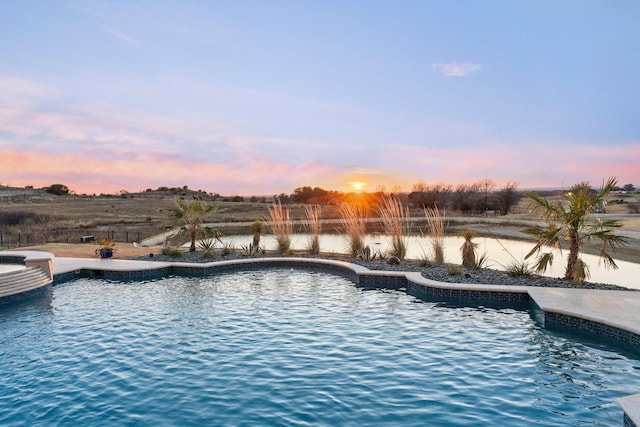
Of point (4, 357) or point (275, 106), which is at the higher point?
point (275, 106)

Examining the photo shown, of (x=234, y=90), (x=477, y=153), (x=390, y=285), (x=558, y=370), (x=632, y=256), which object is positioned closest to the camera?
(x=558, y=370)

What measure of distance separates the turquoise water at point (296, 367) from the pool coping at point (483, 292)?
1.20 feet

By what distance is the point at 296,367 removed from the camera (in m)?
4.48

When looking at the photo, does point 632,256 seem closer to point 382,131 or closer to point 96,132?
point 382,131

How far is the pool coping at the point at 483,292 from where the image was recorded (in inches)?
210

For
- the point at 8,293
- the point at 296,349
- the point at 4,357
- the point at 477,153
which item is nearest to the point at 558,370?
the point at 296,349

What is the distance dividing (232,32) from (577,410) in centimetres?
1033

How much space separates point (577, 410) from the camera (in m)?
3.62

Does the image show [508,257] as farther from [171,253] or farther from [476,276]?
[171,253]

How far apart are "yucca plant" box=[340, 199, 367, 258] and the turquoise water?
393cm

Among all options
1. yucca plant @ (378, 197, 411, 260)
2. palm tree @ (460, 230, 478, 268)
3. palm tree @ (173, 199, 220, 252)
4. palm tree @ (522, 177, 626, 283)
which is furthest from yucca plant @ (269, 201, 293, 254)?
palm tree @ (522, 177, 626, 283)

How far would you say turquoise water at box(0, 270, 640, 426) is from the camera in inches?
141

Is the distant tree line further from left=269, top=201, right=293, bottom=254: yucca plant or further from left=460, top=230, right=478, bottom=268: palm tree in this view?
left=460, top=230, right=478, bottom=268: palm tree

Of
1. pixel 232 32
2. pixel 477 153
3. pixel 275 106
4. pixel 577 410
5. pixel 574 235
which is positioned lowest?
pixel 577 410
